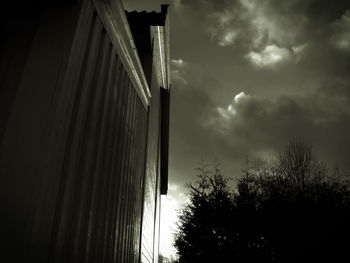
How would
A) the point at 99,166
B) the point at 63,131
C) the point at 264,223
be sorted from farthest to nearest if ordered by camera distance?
1. the point at 264,223
2. the point at 99,166
3. the point at 63,131

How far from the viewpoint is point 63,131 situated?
108 cm

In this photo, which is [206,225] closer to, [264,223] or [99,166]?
[264,223]

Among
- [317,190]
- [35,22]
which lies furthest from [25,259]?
[317,190]

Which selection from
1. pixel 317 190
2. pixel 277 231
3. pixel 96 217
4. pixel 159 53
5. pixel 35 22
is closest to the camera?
pixel 35 22

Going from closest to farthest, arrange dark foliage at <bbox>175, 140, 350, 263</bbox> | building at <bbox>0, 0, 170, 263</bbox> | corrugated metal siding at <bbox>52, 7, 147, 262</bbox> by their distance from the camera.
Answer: building at <bbox>0, 0, 170, 263</bbox>
corrugated metal siding at <bbox>52, 7, 147, 262</bbox>
dark foliage at <bbox>175, 140, 350, 263</bbox>

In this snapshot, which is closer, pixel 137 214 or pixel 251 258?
pixel 137 214

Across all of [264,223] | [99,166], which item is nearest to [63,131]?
[99,166]

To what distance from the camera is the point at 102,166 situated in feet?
5.28

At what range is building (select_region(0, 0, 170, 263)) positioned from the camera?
0.92 meters

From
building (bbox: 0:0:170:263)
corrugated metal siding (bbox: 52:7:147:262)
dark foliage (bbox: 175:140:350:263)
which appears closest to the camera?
building (bbox: 0:0:170:263)

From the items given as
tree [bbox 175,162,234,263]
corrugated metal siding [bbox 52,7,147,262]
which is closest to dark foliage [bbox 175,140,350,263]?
tree [bbox 175,162,234,263]

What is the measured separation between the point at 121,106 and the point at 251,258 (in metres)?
8.93

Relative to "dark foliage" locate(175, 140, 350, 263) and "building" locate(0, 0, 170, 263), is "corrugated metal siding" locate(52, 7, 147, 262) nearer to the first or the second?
"building" locate(0, 0, 170, 263)

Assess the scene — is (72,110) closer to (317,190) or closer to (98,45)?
(98,45)
